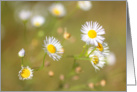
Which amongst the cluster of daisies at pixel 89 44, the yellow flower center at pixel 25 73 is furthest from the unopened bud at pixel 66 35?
the yellow flower center at pixel 25 73

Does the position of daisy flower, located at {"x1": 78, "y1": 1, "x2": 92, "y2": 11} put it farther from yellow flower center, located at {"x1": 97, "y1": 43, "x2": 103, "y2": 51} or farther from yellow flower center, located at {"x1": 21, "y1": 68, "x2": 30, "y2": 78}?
yellow flower center, located at {"x1": 21, "y1": 68, "x2": 30, "y2": 78}

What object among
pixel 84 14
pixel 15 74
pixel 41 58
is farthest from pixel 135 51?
pixel 15 74

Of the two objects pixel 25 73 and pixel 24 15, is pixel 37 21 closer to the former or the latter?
pixel 24 15

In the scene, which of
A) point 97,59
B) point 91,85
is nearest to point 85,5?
point 97,59

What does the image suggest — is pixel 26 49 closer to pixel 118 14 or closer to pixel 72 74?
pixel 72 74

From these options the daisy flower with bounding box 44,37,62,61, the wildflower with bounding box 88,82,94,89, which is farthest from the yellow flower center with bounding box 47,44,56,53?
the wildflower with bounding box 88,82,94,89

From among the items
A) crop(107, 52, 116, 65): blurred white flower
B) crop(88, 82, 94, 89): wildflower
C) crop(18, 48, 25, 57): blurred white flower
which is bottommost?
crop(88, 82, 94, 89): wildflower
